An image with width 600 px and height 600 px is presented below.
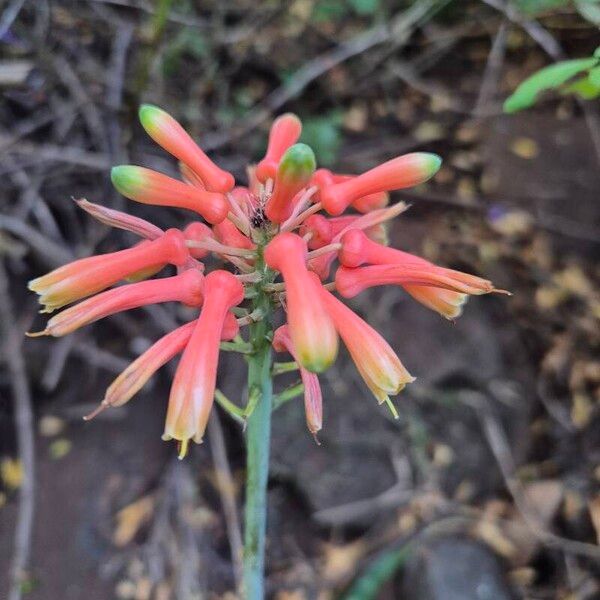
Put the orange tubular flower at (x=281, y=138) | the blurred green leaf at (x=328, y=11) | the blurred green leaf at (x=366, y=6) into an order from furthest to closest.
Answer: the blurred green leaf at (x=328, y=11)
the blurred green leaf at (x=366, y=6)
the orange tubular flower at (x=281, y=138)

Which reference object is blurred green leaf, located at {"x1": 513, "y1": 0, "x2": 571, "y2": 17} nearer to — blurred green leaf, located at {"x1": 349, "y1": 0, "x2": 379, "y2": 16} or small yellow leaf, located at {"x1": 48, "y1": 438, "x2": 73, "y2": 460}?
blurred green leaf, located at {"x1": 349, "y1": 0, "x2": 379, "y2": 16}

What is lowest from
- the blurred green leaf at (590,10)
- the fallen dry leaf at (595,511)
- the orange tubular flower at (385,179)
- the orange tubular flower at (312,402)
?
the fallen dry leaf at (595,511)

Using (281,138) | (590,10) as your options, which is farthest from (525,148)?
(281,138)

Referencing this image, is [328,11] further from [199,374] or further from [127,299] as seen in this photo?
[199,374]

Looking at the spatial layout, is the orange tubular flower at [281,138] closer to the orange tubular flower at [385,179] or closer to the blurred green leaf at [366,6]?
the orange tubular flower at [385,179]

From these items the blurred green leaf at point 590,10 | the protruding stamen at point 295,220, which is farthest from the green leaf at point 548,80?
the protruding stamen at point 295,220

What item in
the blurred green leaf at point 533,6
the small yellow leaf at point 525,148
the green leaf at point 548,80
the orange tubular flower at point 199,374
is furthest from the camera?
the small yellow leaf at point 525,148

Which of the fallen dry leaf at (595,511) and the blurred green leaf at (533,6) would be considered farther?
the blurred green leaf at (533,6)

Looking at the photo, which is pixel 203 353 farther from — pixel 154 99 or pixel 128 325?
pixel 154 99
